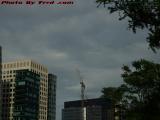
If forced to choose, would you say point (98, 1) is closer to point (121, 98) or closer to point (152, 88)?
point (152, 88)

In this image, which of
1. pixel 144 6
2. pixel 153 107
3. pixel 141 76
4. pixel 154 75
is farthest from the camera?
pixel 141 76

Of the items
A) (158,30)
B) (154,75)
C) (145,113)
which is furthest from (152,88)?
(158,30)

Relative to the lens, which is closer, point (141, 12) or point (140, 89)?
point (141, 12)

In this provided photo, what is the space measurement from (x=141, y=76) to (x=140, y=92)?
2018mm

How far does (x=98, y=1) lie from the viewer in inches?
1212

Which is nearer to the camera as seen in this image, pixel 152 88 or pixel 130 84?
pixel 152 88

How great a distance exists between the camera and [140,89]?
214 ft

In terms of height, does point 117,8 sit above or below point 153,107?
above

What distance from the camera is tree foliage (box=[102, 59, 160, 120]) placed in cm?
5584

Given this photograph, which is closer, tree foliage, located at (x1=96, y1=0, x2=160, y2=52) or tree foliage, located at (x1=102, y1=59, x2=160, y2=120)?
tree foliage, located at (x1=96, y1=0, x2=160, y2=52)

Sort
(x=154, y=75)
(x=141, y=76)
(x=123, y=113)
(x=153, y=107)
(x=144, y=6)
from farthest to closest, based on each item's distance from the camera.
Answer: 1. (x=123, y=113)
2. (x=141, y=76)
3. (x=154, y=75)
4. (x=153, y=107)
5. (x=144, y=6)

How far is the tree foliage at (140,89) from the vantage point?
5584cm

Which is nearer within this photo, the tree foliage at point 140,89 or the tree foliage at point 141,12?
the tree foliage at point 141,12

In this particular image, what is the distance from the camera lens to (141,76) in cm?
6544
